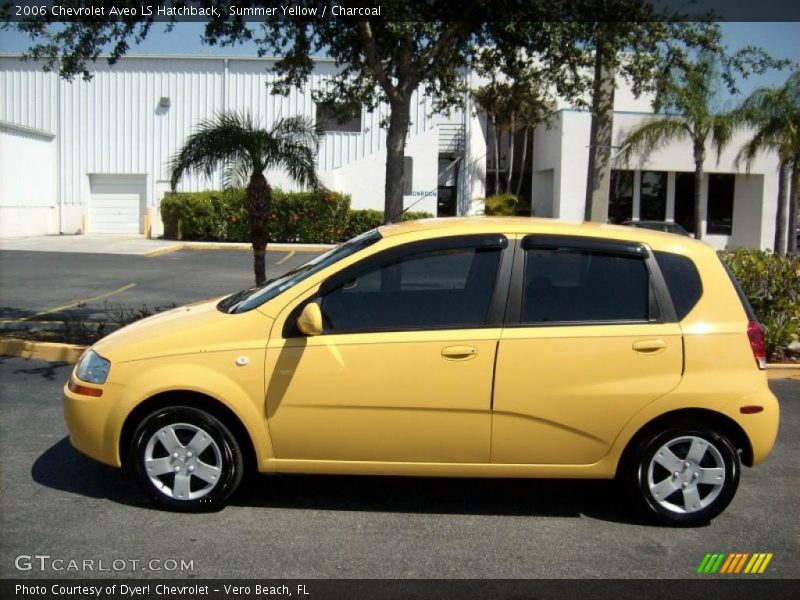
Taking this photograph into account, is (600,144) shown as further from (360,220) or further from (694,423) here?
(360,220)

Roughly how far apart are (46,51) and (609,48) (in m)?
6.32

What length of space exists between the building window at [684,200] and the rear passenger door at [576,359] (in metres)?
25.9

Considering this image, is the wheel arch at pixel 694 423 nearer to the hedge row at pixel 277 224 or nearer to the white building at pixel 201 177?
the hedge row at pixel 277 224

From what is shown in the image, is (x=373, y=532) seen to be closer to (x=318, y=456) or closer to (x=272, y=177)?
(x=318, y=456)

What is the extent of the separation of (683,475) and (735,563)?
22.5 inches

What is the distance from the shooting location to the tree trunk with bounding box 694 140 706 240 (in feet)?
87.1

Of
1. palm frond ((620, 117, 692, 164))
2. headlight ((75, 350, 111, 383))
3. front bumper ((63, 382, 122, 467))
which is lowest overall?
front bumper ((63, 382, 122, 467))

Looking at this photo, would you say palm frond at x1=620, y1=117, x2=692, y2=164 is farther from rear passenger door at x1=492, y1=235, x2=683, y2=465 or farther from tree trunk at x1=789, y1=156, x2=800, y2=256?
rear passenger door at x1=492, y1=235, x2=683, y2=465

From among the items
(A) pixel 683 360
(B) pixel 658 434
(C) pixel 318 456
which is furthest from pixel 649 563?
(C) pixel 318 456


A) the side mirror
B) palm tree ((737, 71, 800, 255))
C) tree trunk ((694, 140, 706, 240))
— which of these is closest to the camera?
the side mirror

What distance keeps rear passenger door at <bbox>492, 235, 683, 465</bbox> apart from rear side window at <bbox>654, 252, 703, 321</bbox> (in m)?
0.05

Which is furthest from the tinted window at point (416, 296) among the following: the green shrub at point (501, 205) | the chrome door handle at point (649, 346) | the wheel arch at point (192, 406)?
the green shrub at point (501, 205)

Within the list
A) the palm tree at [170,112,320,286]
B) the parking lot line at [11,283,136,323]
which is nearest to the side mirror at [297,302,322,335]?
the palm tree at [170,112,320,286]

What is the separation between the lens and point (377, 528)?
4.70m
